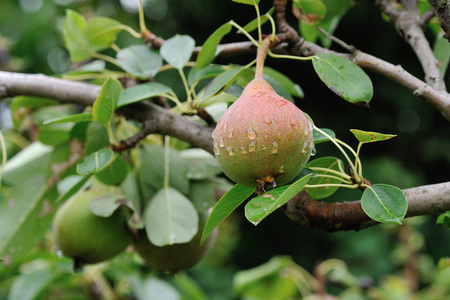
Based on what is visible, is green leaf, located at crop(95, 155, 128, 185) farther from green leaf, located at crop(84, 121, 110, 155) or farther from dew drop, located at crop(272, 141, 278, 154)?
dew drop, located at crop(272, 141, 278, 154)

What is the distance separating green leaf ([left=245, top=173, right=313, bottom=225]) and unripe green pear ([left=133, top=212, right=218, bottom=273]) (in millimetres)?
307

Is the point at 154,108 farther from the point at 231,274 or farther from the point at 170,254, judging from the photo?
the point at 231,274

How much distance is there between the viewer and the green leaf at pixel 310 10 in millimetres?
644

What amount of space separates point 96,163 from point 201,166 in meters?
0.24

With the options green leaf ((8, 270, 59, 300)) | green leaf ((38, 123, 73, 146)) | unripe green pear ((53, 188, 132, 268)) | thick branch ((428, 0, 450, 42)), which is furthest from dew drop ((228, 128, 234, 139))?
green leaf ((8, 270, 59, 300))

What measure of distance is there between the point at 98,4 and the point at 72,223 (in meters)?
2.88

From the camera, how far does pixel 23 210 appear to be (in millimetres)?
802

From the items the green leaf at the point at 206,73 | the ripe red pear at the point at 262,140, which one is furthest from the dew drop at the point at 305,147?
the green leaf at the point at 206,73

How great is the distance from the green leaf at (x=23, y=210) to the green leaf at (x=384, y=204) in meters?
0.57

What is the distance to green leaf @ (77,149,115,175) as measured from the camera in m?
0.54

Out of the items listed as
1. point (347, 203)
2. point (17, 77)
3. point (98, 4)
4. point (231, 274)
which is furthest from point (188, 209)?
point (98, 4)

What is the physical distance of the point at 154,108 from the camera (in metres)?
0.68

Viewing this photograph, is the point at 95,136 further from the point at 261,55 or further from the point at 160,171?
the point at 261,55

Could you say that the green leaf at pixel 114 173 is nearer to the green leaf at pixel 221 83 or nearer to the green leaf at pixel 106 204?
the green leaf at pixel 106 204
